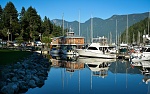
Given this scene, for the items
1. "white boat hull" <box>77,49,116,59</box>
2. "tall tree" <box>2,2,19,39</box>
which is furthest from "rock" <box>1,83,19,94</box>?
"tall tree" <box>2,2,19,39</box>

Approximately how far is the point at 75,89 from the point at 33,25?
78328 millimetres

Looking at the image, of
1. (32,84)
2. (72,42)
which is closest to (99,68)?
(32,84)

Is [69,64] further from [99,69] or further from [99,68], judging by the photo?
[99,69]

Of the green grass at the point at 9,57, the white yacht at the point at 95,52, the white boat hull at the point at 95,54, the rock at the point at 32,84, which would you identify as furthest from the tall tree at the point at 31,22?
the rock at the point at 32,84

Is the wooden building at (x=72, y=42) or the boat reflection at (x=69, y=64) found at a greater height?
the wooden building at (x=72, y=42)

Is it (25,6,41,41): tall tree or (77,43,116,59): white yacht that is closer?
(77,43,116,59): white yacht

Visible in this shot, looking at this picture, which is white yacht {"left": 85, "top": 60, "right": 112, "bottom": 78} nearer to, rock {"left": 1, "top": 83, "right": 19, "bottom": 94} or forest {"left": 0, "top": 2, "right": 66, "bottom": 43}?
rock {"left": 1, "top": 83, "right": 19, "bottom": 94}

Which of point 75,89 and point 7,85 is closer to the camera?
point 7,85

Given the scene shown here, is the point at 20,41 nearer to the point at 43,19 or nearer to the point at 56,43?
the point at 56,43

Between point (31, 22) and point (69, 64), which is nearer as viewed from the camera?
point (69, 64)

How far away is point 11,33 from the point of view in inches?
3241

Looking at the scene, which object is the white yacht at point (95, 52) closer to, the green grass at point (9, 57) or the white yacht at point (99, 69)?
the white yacht at point (99, 69)

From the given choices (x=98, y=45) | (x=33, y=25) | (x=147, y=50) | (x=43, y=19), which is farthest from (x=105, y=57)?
(x=43, y=19)

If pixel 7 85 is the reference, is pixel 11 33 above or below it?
above
